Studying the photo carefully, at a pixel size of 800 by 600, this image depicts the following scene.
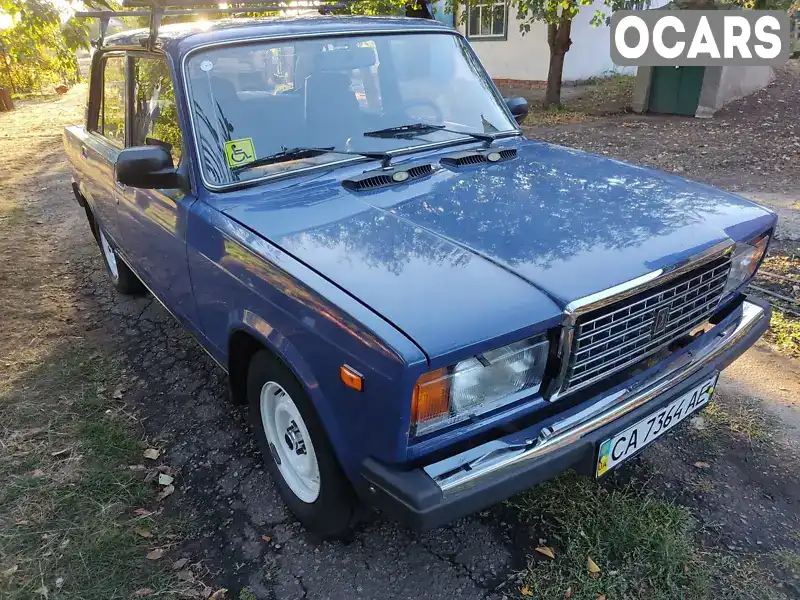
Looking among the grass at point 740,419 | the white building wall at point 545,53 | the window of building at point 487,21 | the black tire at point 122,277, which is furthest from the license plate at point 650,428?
the window of building at point 487,21

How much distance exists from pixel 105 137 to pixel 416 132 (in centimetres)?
239

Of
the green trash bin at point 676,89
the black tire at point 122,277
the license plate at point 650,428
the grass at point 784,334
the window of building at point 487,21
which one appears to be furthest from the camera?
the window of building at point 487,21

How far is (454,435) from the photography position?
187cm

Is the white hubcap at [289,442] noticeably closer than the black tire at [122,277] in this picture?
Yes

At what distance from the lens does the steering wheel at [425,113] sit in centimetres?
312

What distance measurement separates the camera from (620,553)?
236 cm

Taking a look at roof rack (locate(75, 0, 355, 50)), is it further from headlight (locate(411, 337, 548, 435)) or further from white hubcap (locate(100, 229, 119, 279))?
headlight (locate(411, 337, 548, 435))

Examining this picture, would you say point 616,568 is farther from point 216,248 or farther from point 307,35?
point 307,35

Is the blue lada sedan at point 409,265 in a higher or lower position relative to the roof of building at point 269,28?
lower

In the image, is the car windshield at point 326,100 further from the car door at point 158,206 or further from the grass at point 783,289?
the grass at point 783,289

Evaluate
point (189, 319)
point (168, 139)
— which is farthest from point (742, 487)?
point (168, 139)

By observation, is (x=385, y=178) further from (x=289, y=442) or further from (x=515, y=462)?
(x=515, y=462)

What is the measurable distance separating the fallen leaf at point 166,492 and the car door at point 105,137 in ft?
6.36

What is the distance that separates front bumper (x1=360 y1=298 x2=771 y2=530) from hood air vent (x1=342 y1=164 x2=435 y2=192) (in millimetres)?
1238
